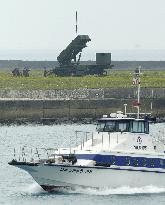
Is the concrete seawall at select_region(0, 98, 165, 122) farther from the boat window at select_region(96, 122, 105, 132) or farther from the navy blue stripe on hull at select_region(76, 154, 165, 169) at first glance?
the navy blue stripe on hull at select_region(76, 154, 165, 169)

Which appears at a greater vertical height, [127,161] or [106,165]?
[127,161]

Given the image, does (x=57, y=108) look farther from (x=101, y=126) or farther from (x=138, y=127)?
(x=138, y=127)

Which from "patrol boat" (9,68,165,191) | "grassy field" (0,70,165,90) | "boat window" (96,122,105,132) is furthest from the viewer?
"grassy field" (0,70,165,90)

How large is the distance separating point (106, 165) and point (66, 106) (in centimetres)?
5135

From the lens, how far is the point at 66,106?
116562 millimetres

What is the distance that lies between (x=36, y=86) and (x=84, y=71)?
23.7 meters

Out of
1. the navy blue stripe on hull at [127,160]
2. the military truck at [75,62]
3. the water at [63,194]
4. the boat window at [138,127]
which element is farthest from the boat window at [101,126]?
the military truck at [75,62]

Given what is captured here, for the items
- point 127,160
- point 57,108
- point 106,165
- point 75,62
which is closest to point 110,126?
point 127,160

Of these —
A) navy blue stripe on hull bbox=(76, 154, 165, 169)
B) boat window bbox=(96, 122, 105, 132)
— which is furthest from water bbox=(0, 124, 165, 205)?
boat window bbox=(96, 122, 105, 132)

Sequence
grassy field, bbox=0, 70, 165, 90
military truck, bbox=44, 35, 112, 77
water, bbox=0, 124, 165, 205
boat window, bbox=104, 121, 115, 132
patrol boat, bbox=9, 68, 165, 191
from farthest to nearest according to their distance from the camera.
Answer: military truck, bbox=44, 35, 112, 77
grassy field, bbox=0, 70, 165, 90
boat window, bbox=104, 121, 115, 132
patrol boat, bbox=9, 68, 165, 191
water, bbox=0, 124, 165, 205

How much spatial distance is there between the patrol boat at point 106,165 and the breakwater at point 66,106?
149ft

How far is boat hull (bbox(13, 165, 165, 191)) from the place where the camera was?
65.4 m

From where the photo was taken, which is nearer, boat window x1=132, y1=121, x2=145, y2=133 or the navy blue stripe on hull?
the navy blue stripe on hull

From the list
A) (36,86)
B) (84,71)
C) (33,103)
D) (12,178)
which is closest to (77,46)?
(84,71)
